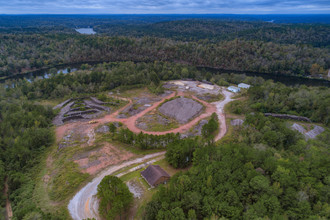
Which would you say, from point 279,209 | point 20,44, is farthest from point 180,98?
point 20,44

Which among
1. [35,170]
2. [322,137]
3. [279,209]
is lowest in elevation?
[35,170]

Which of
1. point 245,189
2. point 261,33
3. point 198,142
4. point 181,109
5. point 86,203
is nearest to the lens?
point 245,189

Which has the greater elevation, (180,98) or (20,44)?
(20,44)

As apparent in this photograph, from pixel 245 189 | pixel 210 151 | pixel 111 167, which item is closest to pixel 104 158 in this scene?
pixel 111 167

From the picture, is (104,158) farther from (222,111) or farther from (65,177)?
(222,111)

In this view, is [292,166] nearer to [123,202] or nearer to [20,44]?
[123,202]
